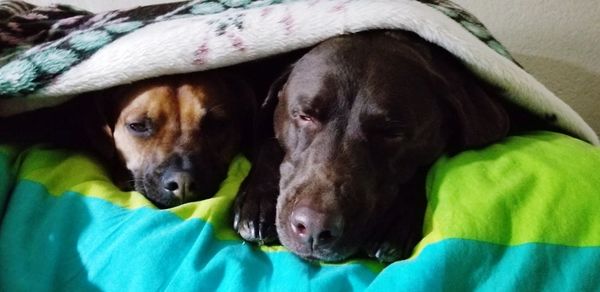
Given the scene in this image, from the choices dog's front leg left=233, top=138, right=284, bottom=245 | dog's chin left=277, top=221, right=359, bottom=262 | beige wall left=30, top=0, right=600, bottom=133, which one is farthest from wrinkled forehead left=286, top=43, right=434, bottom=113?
beige wall left=30, top=0, right=600, bottom=133

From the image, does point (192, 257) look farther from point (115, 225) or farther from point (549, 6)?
point (549, 6)

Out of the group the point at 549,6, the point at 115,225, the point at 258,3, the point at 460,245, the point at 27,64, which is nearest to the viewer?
the point at 460,245

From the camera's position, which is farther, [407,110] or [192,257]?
[407,110]

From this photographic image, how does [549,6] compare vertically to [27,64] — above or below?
below

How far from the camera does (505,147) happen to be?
1.19 meters

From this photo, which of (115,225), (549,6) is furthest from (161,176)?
(549,6)

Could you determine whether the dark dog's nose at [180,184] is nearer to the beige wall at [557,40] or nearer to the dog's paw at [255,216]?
the dog's paw at [255,216]

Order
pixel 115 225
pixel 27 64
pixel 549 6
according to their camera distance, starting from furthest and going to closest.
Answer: pixel 549 6 → pixel 27 64 → pixel 115 225

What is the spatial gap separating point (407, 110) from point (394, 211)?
17 cm

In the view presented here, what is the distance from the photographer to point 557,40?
1.90 meters

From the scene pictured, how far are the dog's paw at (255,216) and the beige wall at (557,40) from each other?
3.40 feet

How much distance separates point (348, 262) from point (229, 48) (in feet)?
1.59

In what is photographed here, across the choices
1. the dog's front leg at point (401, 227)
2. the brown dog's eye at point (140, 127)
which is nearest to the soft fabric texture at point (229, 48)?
the brown dog's eye at point (140, 127)

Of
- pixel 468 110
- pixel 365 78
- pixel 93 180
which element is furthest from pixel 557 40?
pixel 93 180
